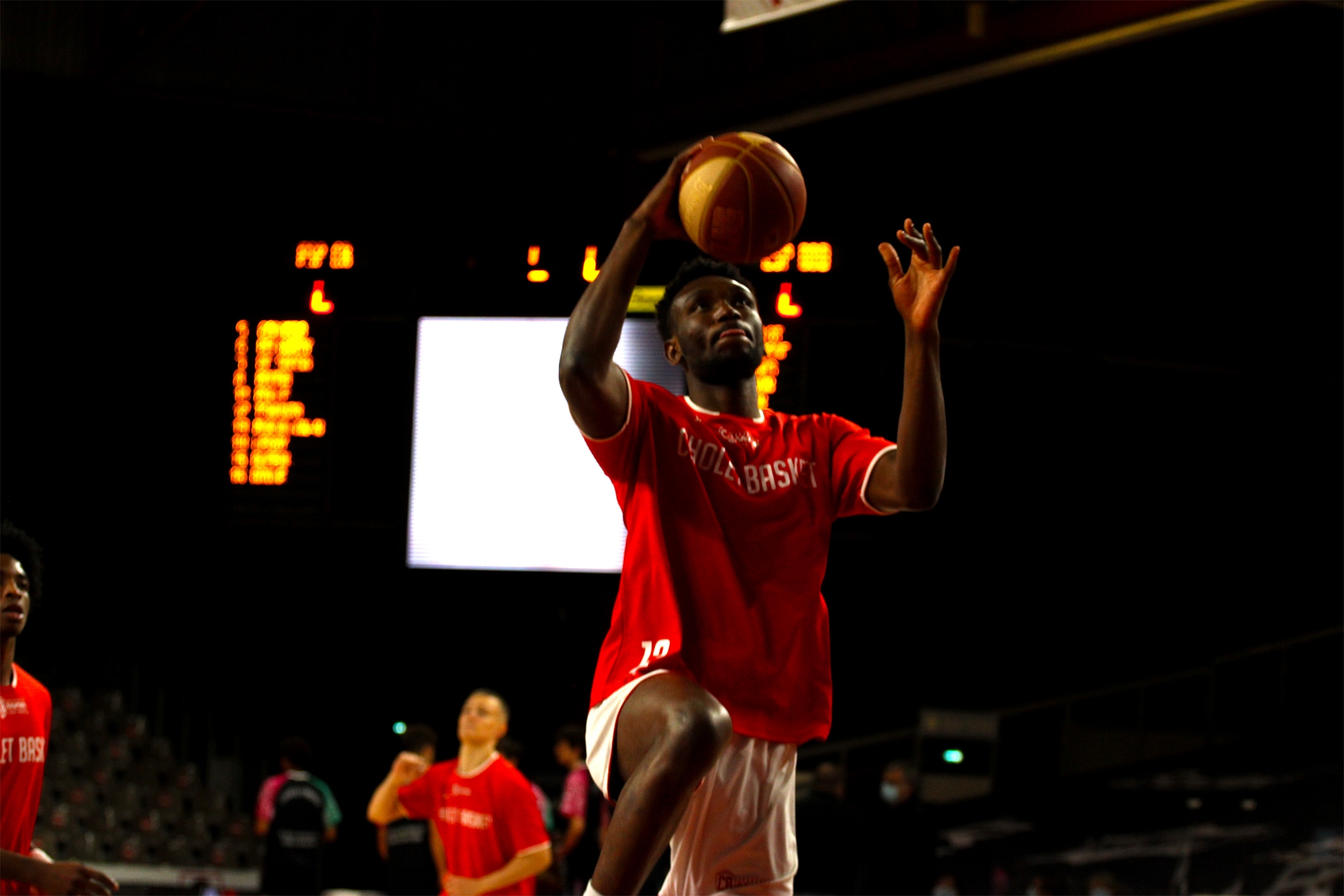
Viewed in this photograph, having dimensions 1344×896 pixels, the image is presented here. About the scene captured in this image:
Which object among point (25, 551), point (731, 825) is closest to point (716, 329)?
A: point (731, 825)

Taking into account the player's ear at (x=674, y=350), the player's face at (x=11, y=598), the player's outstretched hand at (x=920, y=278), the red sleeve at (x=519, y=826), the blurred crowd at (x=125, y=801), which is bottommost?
the blurred crowd at (x=125, y=801)

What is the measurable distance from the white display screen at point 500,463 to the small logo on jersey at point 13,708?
4.13m

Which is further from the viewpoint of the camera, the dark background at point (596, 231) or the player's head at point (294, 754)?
the dark background at point (596, 231)

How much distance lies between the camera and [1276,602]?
1278cm

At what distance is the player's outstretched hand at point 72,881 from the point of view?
12.3 ft

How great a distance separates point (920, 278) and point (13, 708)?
2718 mm

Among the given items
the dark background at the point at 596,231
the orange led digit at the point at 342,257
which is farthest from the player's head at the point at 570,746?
the orange led digit at the point at 342,257

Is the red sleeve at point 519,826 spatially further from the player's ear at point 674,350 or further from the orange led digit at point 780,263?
the player's ear at point 674,350

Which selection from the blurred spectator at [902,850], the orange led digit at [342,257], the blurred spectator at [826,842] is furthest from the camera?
the blurred spectator at [826,842]

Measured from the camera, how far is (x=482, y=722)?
6.78m

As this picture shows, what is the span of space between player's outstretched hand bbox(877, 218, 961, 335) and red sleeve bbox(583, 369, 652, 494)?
0.59m

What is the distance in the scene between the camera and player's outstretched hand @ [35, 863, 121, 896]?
376 centimetres

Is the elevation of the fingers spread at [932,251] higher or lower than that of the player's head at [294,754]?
higher

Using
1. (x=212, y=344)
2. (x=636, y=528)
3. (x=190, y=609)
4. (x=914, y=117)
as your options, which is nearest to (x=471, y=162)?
(x=212, y=344)
